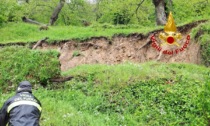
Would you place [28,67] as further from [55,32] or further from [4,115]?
[55,32]

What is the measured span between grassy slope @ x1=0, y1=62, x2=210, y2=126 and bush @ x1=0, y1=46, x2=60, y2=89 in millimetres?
567

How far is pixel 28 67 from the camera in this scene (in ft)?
35.7

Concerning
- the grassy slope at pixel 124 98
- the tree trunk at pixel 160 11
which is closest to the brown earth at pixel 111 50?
the tree trunk at pixel 160 11

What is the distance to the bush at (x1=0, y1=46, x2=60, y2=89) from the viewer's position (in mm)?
10812

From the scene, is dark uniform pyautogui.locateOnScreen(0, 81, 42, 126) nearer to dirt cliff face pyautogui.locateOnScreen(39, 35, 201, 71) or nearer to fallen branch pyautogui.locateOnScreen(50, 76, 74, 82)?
fallen branch pyautogui.locateOnScreen(50, 76, 74, 82)

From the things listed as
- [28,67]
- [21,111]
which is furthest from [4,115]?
[28,67]

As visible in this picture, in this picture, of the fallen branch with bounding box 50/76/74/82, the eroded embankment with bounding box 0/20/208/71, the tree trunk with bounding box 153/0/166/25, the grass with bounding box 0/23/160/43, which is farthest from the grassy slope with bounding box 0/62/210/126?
the tree trunk with bounding box 153/0/166/25

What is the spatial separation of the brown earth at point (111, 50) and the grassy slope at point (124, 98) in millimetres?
3852

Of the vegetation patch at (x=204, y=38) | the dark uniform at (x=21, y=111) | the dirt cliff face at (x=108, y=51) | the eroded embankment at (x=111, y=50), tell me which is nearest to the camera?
the dark uniform at (x=21, y=111)

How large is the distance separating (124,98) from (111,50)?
21.1ft

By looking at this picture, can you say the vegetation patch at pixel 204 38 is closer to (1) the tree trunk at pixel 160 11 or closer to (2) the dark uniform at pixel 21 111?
(1) the tree trunk at pixel 160 11

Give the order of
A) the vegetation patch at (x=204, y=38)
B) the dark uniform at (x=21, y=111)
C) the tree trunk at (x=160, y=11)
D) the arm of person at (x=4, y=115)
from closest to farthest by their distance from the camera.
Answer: the dark uniform at (x=21, y=111) < the arm of person at (x=4, y=115) < the vegetation patch at (x=204, y=38) < the tree trunk at (x=160, y=11)

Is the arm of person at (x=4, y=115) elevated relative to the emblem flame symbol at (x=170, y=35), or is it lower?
lower

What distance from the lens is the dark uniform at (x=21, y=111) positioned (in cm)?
564
